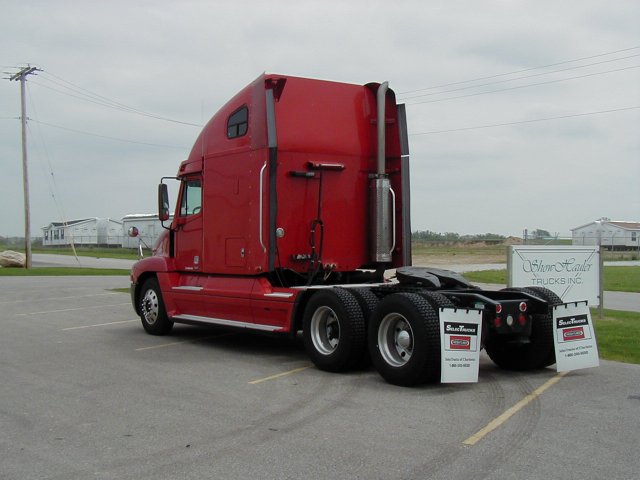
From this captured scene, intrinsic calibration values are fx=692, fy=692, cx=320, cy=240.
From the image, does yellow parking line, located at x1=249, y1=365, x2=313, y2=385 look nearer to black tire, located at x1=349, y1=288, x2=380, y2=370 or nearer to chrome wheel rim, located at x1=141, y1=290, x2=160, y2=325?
black tire, located at x1=349, y1=288, x2=380, y2=370

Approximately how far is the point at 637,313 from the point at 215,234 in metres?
9.98

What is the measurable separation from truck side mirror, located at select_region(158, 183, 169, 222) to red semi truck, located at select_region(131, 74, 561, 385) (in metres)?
0.42

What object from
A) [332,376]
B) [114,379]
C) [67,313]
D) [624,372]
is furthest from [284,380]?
[67,313]

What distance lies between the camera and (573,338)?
8.34 m

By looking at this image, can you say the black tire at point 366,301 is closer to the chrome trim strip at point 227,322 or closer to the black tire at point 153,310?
the chrome trim strip at point 227,322

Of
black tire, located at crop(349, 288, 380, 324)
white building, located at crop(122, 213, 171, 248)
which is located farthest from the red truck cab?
white building, located at crop(122, 213, 171, 248)

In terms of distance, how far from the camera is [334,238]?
10406mm

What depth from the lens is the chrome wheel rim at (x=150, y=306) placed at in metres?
12.3

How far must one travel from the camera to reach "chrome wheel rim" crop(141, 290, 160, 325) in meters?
12.3

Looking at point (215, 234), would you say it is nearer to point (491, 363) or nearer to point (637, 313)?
point (491, 363)

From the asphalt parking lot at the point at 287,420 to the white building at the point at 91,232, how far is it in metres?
70.7

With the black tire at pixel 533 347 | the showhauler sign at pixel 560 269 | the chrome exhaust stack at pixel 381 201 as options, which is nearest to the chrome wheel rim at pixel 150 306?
the chrome exhaust stack at pixel 381 201

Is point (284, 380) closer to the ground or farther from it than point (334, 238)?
closer to the ground

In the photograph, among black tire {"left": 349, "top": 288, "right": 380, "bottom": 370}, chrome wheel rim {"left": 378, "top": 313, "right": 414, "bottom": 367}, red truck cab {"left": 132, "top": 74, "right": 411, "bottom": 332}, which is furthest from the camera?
red truck cab {"left": 132, "top": 74, "right": 411, "bottom": 332}
